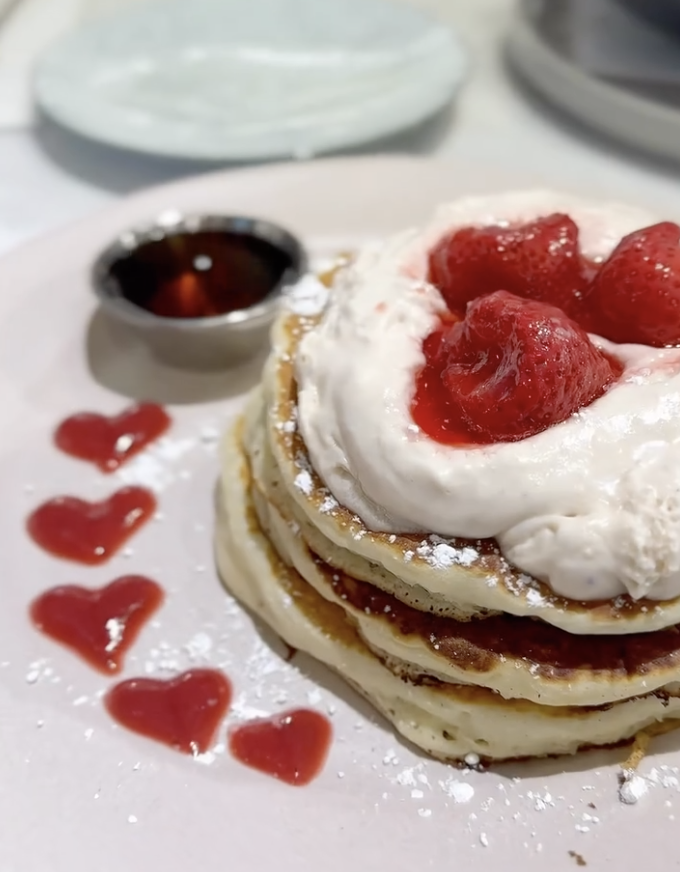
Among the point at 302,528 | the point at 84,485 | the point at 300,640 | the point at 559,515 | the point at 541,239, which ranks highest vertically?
the point at 541,239

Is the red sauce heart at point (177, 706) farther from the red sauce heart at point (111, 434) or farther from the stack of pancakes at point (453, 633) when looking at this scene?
the red sauce heart at point (111, 434)

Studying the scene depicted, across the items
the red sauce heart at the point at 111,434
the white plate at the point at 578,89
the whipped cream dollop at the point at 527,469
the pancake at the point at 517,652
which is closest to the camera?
the whipped cream dollop at the point at 527,469

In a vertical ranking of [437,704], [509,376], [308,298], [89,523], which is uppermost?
[509,376]

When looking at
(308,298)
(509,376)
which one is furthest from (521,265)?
(308,298)

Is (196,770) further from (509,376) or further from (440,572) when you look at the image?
(509,376)

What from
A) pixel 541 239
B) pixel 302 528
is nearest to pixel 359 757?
pixel 302 528

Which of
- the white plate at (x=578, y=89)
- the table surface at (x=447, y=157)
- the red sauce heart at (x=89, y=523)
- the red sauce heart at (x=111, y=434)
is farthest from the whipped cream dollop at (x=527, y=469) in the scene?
the white plate at (x=578, y=89)

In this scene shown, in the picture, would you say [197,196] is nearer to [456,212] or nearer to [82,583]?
[456,212]
